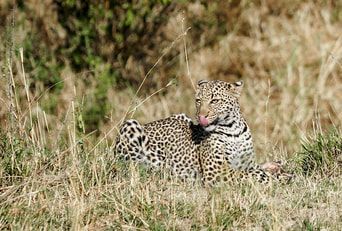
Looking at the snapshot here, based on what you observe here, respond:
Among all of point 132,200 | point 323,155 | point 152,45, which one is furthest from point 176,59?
point 132,200

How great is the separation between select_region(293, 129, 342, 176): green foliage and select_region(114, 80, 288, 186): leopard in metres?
0.32

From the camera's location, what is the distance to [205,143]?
923cm

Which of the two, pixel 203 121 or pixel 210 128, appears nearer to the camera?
pixel 203 121

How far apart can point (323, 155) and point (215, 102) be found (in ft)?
3.35

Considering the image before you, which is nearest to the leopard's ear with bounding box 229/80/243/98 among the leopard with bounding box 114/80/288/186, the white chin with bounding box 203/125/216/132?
the leopard with bounding box 114/80/288/186

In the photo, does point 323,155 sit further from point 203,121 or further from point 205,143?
point 205,143

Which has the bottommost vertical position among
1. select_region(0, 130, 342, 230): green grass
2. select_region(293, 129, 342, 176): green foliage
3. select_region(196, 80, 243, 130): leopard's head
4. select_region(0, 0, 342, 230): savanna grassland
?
select_region(0, 130, 342, 230): green grass

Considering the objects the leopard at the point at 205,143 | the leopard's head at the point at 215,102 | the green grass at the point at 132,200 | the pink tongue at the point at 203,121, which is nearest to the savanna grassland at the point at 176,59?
the leopard at the point at 205,143

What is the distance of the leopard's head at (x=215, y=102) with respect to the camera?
8.97 m

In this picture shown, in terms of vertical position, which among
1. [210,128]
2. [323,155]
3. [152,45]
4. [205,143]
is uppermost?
[152,45]

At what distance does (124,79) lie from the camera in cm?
1498

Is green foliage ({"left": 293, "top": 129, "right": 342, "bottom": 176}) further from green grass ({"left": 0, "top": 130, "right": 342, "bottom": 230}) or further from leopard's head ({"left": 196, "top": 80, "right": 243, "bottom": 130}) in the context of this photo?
leopard's head ({"left": 196, "top": 80, "right": 243, "bottom": 130})

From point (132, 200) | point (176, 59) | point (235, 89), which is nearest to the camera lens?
point (132, 200)

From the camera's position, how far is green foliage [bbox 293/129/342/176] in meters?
8.43
